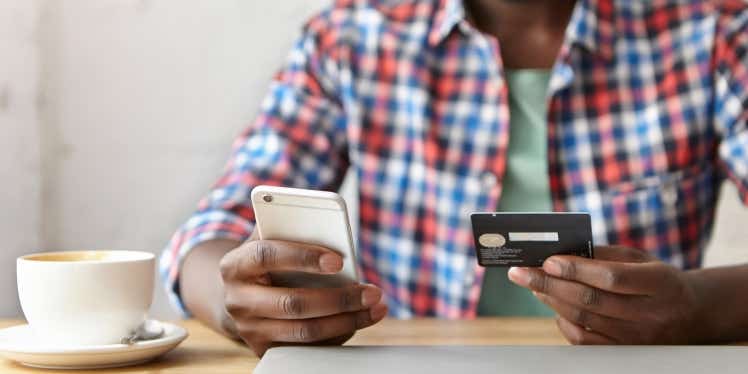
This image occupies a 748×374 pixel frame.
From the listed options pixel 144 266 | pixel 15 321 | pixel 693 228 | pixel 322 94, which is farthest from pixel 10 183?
pixel 693 228

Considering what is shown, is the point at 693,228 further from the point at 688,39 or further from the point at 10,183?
the point at 10,183

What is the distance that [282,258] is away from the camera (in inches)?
28.7

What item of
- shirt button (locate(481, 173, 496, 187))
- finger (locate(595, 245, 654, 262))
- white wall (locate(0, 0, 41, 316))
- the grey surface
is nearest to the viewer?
the grey surface

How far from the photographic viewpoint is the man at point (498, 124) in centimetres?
131

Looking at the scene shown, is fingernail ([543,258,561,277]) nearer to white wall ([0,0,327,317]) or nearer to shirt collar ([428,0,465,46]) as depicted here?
shirt collar ([428,0,465,46])

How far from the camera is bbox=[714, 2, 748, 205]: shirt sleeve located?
129 cm

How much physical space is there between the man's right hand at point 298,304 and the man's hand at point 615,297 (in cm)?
13

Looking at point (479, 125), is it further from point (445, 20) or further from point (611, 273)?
point (611, 273)

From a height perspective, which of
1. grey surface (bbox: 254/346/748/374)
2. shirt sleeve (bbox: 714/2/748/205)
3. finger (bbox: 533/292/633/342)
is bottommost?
finger (bbox: 533/292/633/342)

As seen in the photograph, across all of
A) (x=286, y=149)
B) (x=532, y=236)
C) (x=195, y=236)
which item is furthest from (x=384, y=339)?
(x=286, y=149)

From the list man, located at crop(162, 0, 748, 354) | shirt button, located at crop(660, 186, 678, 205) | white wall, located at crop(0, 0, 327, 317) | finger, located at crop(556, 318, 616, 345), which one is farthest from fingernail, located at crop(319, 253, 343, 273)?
white wall, located at crop(0, 0, 327, 317)

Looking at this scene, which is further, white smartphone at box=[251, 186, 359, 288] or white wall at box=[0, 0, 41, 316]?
white wall at box=[0, 0, 41, 316]

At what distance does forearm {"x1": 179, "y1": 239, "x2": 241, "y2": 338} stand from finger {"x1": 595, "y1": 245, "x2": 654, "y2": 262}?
0.35m

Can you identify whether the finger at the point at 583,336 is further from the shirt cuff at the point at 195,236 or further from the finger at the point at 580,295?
the shirt cuff at the point at 195,236
